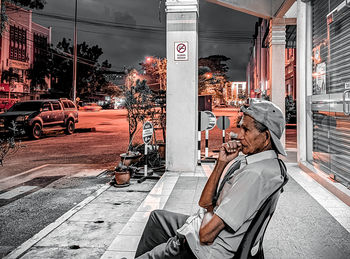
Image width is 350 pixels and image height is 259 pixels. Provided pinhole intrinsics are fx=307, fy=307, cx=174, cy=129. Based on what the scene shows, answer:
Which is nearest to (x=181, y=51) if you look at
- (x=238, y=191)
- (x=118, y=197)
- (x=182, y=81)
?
(x=182, y=81)

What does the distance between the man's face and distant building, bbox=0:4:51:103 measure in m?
37.6

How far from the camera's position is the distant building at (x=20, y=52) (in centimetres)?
3803

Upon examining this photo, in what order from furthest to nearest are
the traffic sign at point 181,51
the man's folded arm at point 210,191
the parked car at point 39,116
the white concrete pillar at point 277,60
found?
the parked car at point 39,116, the white concrete pillar at point 277,60, the traffic sign at point 181,51, the man's folded arm at point 210,191

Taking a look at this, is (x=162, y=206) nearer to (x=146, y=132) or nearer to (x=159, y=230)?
(x=146, y=132)

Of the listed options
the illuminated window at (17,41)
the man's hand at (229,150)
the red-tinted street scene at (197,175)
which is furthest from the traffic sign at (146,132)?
the illuminated window at (17,41)

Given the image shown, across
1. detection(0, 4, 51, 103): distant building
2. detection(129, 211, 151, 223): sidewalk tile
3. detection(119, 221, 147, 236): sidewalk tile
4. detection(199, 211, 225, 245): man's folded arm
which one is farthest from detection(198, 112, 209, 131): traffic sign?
detection(0, 4, 51, 103): distant building

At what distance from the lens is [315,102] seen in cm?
640

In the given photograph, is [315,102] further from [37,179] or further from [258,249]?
[37,179]

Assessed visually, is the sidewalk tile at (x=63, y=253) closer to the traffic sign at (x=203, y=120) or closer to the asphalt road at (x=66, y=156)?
the asphalt road at (x=66, y=156)

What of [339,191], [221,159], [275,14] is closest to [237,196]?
[221,159]

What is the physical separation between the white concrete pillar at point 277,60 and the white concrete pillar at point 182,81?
12.7 feet

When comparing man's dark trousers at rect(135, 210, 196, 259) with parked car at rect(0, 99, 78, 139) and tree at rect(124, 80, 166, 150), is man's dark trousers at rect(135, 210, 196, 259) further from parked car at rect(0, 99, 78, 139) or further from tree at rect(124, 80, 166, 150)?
parked car at rect(0, 99, 78, 139)

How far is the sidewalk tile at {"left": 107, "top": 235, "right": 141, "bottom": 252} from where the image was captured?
313 cm

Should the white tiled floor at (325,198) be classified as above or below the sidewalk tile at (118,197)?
above
